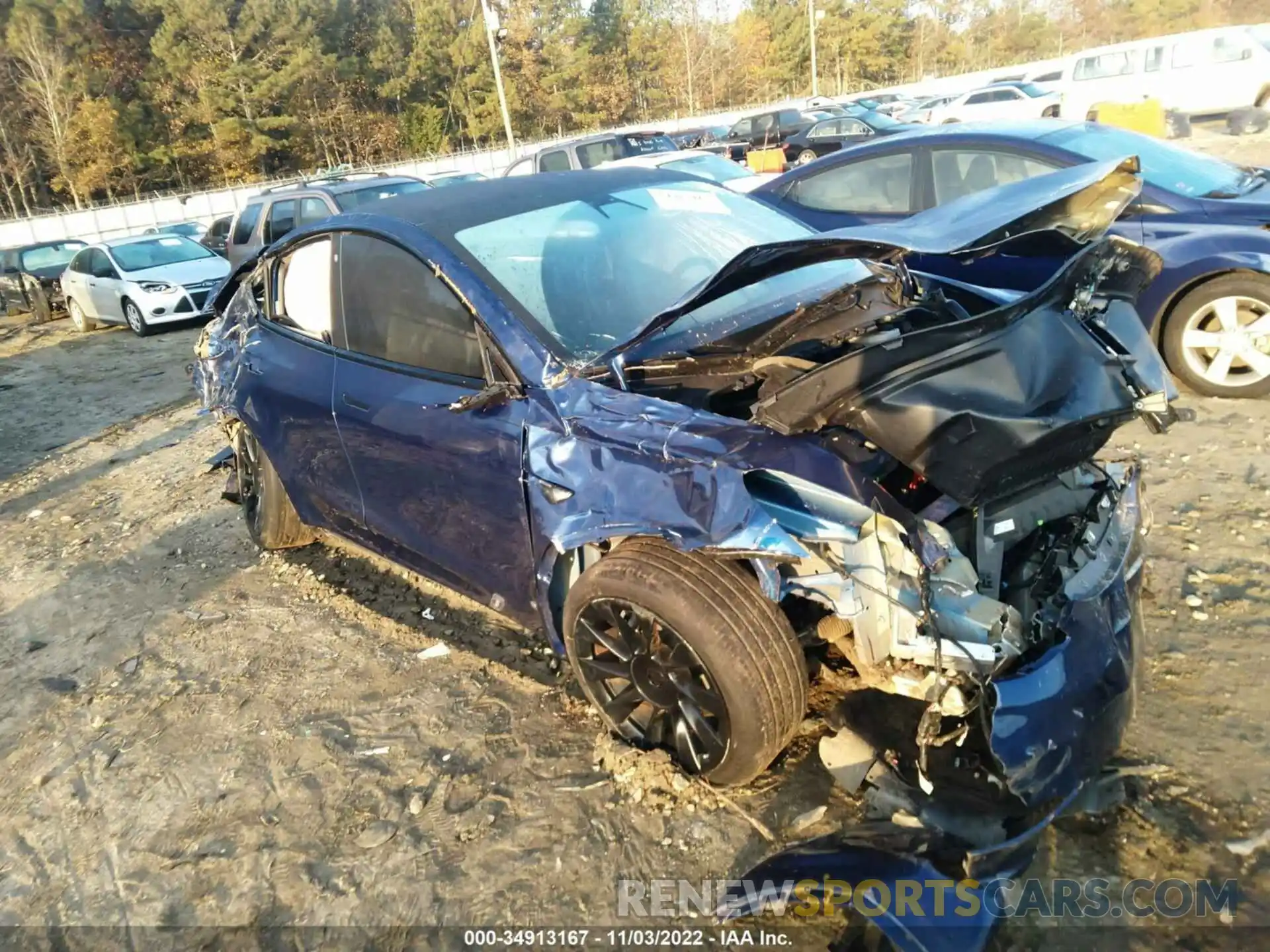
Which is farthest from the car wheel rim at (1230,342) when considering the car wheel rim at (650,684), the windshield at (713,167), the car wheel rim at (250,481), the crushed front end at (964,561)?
the windshield at (713,167)

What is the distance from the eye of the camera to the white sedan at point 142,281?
1253 cm

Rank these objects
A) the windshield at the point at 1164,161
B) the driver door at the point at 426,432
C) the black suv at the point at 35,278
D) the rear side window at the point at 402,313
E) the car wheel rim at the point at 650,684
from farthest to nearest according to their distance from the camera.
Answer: the black suv at the point at 35,278
the windshield at the point at 1164,161
the rear side window at the point at 402,313
the driver door at the point at 426,432
the car wheel rim at the point at 650,684

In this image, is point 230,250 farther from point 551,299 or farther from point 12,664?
point 551,299

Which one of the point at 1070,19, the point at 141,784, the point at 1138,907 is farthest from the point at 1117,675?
the point at 1070,19

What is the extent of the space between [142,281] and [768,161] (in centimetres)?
1276

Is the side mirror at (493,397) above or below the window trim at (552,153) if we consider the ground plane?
below

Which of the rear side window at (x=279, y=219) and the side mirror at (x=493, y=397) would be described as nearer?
the side mirror at (x=493, y=397)

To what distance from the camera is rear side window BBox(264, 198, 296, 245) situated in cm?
1166

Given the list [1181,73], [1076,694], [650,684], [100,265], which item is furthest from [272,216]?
[1181,73]

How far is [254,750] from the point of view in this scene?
323 cm

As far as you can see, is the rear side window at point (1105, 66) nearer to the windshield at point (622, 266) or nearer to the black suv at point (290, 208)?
the black suv at point (290, 208)

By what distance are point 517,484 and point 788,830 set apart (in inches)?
52.9

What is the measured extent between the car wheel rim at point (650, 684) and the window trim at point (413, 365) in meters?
0.85

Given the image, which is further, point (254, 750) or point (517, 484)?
point (254, 750)
